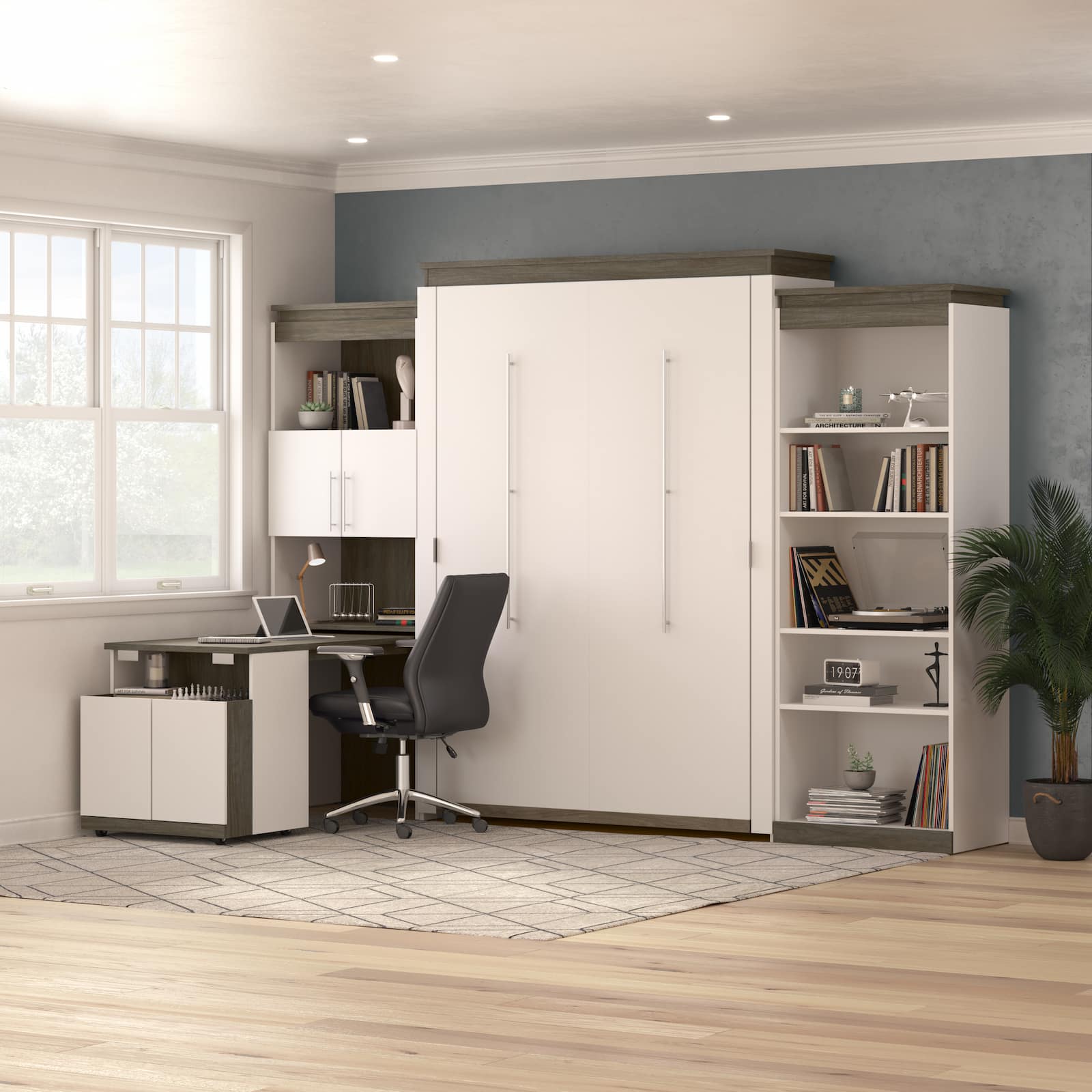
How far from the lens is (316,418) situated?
8336 millimetres

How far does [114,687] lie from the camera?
768 centimetres

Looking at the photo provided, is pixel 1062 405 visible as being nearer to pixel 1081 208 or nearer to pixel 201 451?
pixel 1081 208

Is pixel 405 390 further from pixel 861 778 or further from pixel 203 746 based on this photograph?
pixel 861 778

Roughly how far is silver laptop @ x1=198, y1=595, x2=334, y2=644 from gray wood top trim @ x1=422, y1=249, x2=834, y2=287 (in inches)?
57.2

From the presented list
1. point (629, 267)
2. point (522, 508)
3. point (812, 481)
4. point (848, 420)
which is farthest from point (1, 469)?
point (848, 420)

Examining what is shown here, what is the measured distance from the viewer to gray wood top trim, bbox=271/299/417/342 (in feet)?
26.8

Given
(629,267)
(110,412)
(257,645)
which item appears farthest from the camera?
(110,412)

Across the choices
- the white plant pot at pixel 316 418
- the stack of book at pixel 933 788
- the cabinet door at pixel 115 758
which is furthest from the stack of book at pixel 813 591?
the cabinet door at pixel 115 758

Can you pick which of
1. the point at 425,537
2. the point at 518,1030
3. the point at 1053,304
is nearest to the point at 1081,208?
the point at 1053,304

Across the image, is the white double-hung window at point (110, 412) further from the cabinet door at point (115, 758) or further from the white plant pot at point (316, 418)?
the cabinet door at point (115, 758)

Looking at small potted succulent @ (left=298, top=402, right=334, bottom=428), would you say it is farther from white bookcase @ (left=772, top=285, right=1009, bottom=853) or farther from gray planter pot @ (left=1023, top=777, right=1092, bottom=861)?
gray planter pot @ (left=1023, top=777, right=1092, bottom=861)

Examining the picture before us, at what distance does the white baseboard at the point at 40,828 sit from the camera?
24.3 ft

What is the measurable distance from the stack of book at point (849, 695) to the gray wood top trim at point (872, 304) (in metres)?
1.38

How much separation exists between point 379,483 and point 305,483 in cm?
37
